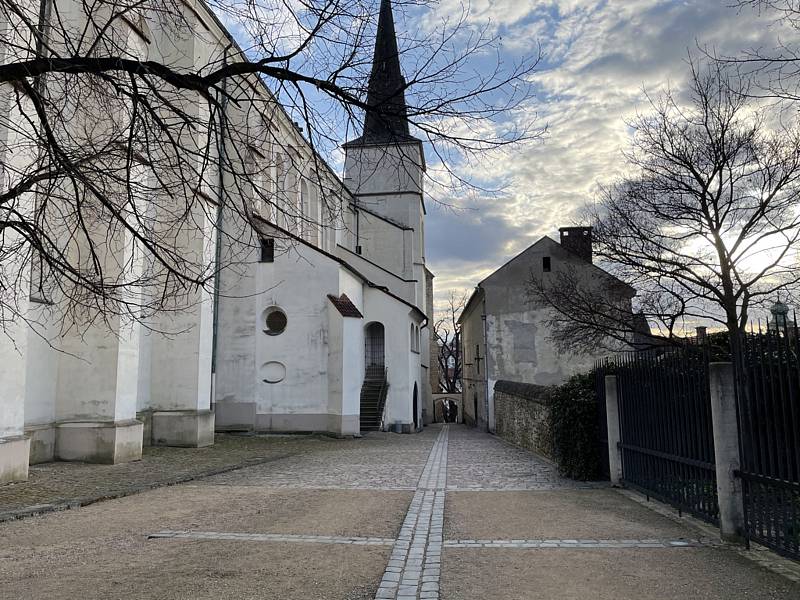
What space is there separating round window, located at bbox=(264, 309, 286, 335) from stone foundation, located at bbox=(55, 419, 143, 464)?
9716mm

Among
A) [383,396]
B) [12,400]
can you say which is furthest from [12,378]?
[383,396]

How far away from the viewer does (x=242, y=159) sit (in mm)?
6090

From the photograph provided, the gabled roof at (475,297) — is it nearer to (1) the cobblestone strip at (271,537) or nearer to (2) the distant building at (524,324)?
(2) the distant building at (524,324)

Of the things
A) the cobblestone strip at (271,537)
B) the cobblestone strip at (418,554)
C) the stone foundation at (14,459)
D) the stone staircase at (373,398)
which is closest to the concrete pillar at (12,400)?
the stone foundation at (14,459)

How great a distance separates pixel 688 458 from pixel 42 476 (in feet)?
34.8

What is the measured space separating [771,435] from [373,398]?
21604 millimetres

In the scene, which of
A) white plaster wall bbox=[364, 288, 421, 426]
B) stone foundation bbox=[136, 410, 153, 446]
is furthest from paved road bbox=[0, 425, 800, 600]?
white plaster wall bbox=[364, 288, 421, 426]

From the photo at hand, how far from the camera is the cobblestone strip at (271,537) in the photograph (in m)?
6.29

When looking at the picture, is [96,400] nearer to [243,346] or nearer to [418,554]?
[243,346]

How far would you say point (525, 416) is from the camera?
18.2m

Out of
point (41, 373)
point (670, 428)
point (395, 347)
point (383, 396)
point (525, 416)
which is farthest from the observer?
point (395, 347)

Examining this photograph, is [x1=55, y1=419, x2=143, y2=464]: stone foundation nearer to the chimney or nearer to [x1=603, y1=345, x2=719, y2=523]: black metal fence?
[x1=603, y1=345, x2=719, y2=523]: black metal fence

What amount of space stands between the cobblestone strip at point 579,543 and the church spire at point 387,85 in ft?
13.1

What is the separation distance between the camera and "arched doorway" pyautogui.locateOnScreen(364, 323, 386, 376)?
28.3 meters
